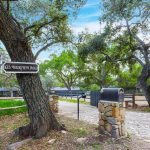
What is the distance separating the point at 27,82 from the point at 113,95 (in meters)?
2.06

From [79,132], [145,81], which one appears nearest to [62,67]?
[145,81]

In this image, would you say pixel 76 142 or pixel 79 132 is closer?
pixel 76 142

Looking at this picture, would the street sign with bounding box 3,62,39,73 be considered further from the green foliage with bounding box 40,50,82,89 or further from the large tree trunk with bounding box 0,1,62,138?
the green foliage with bounding box 40,50,82,89

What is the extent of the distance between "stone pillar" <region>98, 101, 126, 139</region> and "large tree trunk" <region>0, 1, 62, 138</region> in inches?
53.3

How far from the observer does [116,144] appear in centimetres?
552

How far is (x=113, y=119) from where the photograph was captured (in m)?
5.92

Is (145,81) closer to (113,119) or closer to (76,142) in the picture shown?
(113,119)

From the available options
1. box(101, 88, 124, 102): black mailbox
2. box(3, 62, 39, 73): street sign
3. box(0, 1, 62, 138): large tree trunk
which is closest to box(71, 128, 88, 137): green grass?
box(0, 1, 62, 138): large tree trunk

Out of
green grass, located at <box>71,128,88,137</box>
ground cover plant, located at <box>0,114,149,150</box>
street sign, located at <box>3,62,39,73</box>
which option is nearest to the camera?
ground cover plant, located at <box>0,114,149,150</box>

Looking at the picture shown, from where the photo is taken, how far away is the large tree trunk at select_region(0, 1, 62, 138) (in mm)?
6042

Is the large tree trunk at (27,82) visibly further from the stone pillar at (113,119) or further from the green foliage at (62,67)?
the green foliage at (62,67)

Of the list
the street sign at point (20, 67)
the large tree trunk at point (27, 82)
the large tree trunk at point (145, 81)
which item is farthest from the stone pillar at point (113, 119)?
the large tree trunk at point (145, 81)

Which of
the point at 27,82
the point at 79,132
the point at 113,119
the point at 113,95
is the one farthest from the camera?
the point at 79,132

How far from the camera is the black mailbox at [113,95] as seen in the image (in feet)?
19.6
